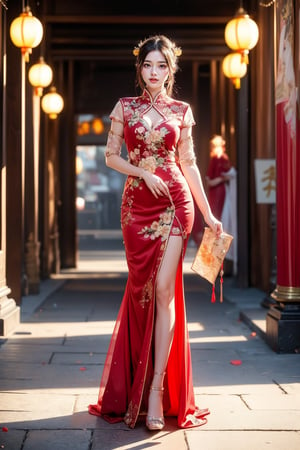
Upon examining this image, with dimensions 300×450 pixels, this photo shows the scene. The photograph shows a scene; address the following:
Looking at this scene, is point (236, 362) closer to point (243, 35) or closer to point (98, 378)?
point (98, 378)

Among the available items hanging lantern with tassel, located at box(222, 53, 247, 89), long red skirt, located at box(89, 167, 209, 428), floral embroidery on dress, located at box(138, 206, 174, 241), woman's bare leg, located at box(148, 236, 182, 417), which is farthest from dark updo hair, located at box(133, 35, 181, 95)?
hanging lantern with tassel, located at box(222, 53, 247, 89)

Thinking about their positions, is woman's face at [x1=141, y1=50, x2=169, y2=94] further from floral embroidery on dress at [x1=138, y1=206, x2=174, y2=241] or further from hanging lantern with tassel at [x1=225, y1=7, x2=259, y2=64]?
hanging lantern with tassel at [x1=225, y1=7, x2=259, y2=64]

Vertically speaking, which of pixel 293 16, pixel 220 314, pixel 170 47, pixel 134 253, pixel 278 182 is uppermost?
pixel 293 16

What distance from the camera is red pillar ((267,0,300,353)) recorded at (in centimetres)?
697

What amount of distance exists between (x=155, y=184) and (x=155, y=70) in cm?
63

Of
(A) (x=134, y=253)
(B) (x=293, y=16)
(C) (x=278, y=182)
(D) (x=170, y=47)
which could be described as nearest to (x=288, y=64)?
(B) (x=293, y=16)

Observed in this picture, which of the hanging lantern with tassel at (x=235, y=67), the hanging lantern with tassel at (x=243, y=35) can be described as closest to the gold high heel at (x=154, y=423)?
Answer: the hanging lantern with tassel at (x=243, y=35)

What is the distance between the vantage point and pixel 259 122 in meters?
11.4

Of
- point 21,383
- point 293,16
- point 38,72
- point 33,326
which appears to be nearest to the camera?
point 21,383

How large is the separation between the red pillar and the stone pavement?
36 cm

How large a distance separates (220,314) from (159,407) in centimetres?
489

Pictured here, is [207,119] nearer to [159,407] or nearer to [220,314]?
[220,314]

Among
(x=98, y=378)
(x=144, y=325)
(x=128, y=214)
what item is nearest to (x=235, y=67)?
(x=98, y=378)

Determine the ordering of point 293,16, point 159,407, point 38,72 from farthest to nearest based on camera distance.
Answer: point 38,72 < point 293,16 < point 159,407
